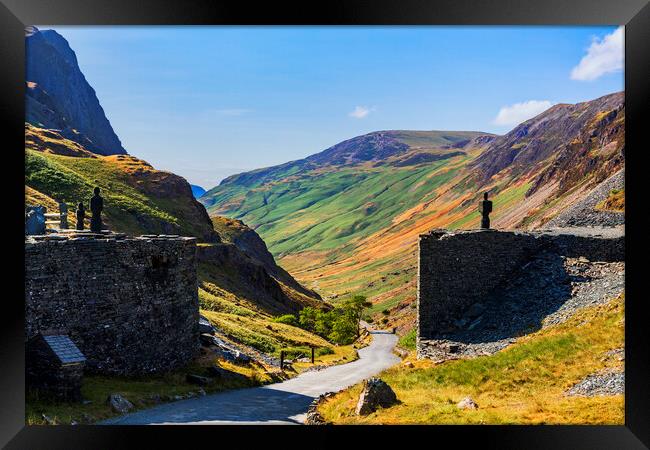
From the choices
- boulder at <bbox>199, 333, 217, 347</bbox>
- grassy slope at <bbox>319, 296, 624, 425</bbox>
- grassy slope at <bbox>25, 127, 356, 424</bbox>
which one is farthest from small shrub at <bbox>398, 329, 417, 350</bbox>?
grassy slope at <bbox>319, 296, 624, 425</bbox>

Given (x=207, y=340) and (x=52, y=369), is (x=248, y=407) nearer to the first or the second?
(x=52, y=369)

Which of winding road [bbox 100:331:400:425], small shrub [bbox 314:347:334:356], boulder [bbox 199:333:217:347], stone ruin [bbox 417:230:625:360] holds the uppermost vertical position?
stone ruin [bbox 417:230:625:360]

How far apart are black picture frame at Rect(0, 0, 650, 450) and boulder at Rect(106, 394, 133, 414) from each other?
6.43 ft

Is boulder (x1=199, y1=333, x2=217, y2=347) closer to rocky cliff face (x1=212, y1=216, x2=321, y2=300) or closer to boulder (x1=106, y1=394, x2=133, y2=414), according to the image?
boulder (x1=106, y1=394, x2=133, y2=414)

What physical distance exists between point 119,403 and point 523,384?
44.8 ft

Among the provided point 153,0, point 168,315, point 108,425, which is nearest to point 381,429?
point 108,425

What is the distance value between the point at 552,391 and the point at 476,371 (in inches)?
137

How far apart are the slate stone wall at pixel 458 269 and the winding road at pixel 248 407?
6.50 metres

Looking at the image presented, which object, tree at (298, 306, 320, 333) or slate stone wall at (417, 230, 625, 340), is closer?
slate stone wall at (417, 230, 625, 340)

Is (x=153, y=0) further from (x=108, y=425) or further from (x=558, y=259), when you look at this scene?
(x=558, y=259)

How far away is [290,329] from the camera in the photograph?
60281 mm

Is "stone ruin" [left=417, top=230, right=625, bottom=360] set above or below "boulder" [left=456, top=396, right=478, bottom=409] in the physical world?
above

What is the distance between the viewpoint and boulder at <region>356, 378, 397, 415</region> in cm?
1783

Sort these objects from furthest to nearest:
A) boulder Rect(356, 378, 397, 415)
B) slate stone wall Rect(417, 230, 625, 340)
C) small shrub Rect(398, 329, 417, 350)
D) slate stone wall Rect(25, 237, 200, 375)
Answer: small shrub Rect(398, 329, 417, 350)
slate stone wall Rect(417, 230, 625, 340)
slate stone wall Rect(25, 237, 200, 375)
boulder Rect(356, 378, 397, 415)
